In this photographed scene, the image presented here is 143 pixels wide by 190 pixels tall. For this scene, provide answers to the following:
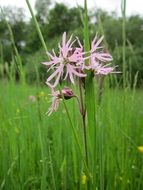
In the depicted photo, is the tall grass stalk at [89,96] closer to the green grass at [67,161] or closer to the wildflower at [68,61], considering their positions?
the wildflower at [68,61]

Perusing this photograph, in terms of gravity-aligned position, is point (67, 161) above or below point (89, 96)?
below

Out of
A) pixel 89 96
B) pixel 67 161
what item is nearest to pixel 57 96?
pixel 89 96

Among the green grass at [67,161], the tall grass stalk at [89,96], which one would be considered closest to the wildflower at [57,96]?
the tall grass stalk at [89,96]

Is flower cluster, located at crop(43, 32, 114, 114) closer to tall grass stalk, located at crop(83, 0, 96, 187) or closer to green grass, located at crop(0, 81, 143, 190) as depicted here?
tall grass stalk, located at crop(83, 0, 96, 187)

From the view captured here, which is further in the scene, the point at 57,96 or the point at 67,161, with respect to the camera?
the point at 67,161

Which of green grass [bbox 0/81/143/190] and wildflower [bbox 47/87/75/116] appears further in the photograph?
green grass [bbox 0/81/143/190]

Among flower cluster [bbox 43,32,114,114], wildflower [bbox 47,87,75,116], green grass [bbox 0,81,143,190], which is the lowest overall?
green grass [bbox 0,81,143,190]

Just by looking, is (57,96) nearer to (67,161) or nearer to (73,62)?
(73,62)

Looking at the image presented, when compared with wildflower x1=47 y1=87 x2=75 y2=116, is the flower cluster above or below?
above

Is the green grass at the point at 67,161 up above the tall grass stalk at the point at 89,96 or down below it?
below

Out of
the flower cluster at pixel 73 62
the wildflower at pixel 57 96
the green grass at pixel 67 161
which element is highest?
the flower cluster at pixel 73 62

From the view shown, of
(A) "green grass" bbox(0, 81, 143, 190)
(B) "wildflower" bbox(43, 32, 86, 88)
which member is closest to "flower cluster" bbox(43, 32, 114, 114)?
(B) "wildflower" bbox(43, 32, 86, 88)
